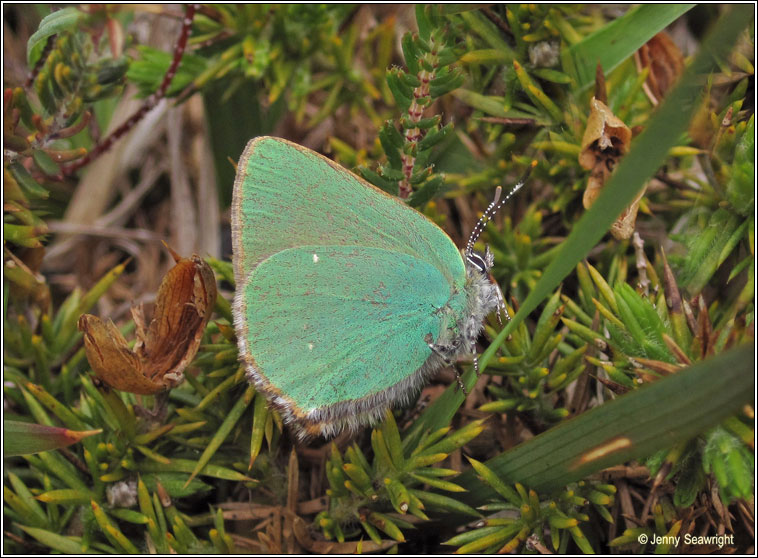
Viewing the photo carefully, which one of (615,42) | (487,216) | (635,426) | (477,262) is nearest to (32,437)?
(477,262)

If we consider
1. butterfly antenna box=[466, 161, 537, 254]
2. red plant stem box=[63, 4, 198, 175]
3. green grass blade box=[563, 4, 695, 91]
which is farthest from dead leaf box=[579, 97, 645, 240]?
red plant stem box=[63, 4, 198, 175]

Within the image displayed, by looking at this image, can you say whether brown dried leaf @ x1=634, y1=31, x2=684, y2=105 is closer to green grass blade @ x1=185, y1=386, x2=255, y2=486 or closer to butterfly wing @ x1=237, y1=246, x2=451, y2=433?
butterfly wing @ x1=237, y1=246, x2=451, y2=433

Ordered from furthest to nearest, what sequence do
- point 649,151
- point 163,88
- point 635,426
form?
1. point 163,88
2. point 635,426
3. point 649,151

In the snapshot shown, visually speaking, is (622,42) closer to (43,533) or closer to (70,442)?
(70,442)

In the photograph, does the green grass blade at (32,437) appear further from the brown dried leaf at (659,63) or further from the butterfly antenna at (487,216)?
the brown dried leaf at (659,63)

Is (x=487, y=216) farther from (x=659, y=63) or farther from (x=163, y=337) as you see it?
(x=163, y=337)

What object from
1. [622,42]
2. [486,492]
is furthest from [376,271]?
[622,42]

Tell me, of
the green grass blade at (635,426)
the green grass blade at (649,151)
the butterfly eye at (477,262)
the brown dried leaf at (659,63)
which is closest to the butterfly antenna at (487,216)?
the butterfly eye at (477,262)
